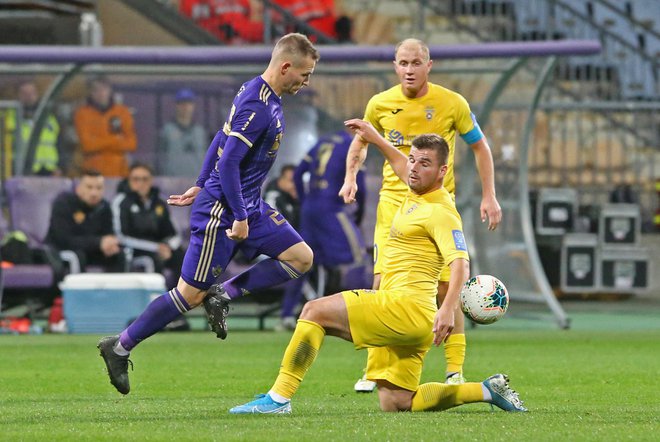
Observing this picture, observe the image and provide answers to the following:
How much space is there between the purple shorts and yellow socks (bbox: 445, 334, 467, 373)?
1244 mm

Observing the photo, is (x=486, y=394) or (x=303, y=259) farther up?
(x=303, y=259)

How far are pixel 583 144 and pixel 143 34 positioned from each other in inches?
268

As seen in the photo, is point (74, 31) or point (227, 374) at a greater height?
point (74, 31)

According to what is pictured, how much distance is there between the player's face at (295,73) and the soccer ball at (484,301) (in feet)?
5.01

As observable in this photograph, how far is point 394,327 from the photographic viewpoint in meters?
7.61

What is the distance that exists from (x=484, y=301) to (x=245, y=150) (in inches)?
61.9

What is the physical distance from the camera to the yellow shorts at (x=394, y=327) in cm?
759

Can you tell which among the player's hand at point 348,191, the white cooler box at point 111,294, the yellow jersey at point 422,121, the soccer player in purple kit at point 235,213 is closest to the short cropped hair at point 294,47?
the soccer player in purple kit at point 235,213

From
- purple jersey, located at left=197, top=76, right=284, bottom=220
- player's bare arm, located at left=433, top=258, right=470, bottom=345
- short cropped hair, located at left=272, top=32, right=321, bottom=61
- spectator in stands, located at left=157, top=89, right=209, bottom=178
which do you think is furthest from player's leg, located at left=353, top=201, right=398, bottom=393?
spectator in stands, located at left=157, top=89, right=209, bottom=178

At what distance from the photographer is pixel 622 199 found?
21.1 m

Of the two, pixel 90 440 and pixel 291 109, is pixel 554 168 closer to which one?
pixel 291 109

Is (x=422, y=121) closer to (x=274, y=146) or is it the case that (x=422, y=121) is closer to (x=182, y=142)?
(x=274, y=146)

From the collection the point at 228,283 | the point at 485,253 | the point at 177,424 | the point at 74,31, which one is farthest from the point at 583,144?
the point at 177,424

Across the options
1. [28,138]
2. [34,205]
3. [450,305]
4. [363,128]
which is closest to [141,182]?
[34,205]
